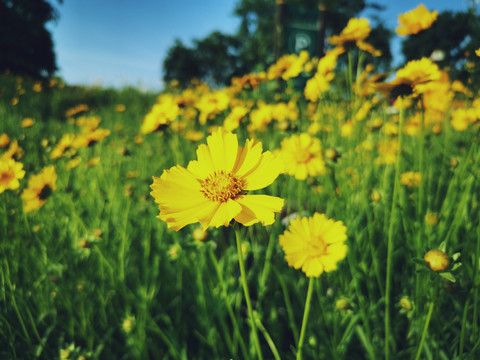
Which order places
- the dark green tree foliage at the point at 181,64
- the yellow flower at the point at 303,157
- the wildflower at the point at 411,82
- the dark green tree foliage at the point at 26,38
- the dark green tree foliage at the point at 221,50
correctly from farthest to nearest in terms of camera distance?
1. the dark green tree foliage at the point at 181,64
2. the dark green tree foliage at the point at 221,50
3. the dark green tree foliage at the point at 26,38
4. the yellow flower at the point at 303,157
5. the wildflower at the point at 411,82

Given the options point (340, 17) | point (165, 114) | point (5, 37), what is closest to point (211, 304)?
point (165, 114)

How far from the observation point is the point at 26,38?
34.9 feet

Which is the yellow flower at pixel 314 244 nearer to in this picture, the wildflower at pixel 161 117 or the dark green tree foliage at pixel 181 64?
the wildflower at pixel 161 117

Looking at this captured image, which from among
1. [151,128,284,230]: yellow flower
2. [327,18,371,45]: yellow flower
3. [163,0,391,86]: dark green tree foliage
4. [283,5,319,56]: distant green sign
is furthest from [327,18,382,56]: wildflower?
[163,0,391,86]: dark green tree foliage

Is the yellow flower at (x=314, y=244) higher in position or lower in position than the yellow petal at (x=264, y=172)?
lower

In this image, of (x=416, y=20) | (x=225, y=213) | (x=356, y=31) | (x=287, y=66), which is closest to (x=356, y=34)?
(x=356, y=31)

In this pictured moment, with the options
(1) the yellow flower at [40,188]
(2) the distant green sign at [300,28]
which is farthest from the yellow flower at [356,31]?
(2) the distant green sign at [300,28]

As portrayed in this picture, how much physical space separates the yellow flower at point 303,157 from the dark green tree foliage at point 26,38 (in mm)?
12300

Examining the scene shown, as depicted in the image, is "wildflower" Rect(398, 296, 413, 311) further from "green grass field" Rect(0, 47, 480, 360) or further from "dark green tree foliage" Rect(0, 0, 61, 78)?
"dark green tree foliage" Rect(0, 0, 61, 78)

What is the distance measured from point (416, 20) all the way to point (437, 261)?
710mm

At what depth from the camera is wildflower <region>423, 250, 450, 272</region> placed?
413 mm

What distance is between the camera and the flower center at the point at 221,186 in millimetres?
438

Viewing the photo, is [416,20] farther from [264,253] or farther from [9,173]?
[9,173]

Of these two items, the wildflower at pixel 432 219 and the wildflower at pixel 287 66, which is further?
the wildflower at pixel 287 66
